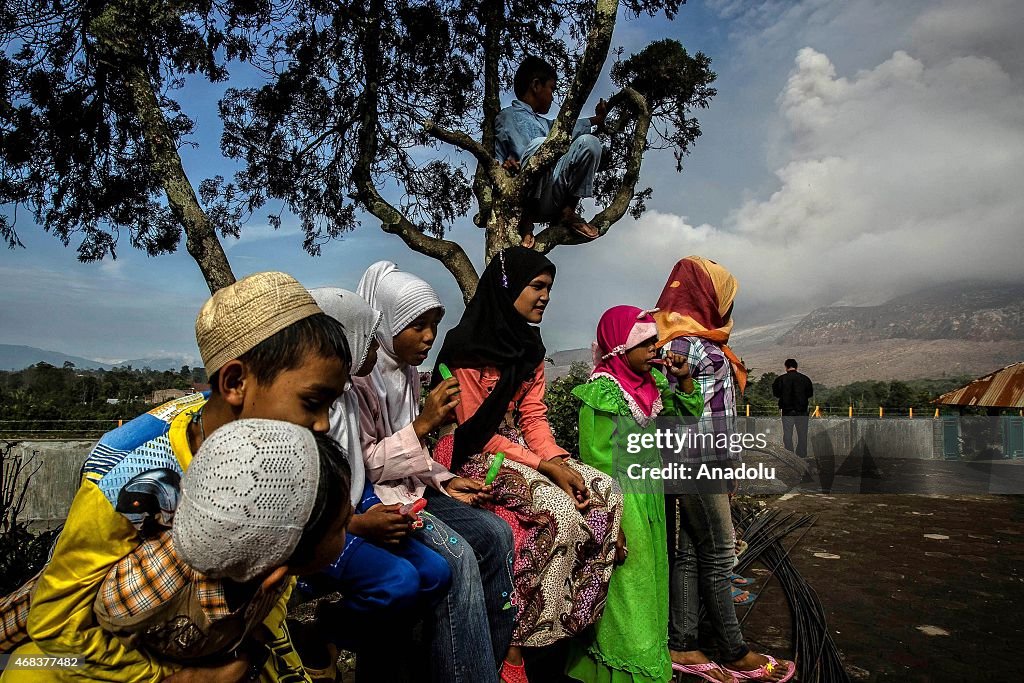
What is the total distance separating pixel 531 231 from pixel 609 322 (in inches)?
99.9

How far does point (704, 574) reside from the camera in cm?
319

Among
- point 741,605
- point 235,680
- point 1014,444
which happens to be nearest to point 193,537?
point 235,680

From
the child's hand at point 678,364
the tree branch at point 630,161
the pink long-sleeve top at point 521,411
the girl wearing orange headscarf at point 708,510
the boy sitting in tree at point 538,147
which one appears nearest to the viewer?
the pink long-sleeve top at point 521,411

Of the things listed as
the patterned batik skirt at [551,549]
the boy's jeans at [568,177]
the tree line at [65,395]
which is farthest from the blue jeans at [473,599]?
the tree line at [65,395]

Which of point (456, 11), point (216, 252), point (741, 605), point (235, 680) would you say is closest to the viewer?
point (235, 680)

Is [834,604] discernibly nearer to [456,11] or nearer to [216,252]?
[216,252]

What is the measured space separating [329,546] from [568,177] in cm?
Result: 436

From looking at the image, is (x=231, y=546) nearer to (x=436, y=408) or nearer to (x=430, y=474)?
(x=436, y=408)

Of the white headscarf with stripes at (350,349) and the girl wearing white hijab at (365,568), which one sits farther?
the white headscarf with stripes at (350,349)

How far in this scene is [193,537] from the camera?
3.67 ft

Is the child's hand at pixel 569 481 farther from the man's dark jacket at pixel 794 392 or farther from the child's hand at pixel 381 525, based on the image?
the man's dark jacket at pixel 794 392

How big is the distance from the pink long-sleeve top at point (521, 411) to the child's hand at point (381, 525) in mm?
965

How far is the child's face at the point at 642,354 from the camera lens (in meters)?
3.35

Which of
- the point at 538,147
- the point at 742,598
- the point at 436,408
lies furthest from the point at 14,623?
the point at 538,147
